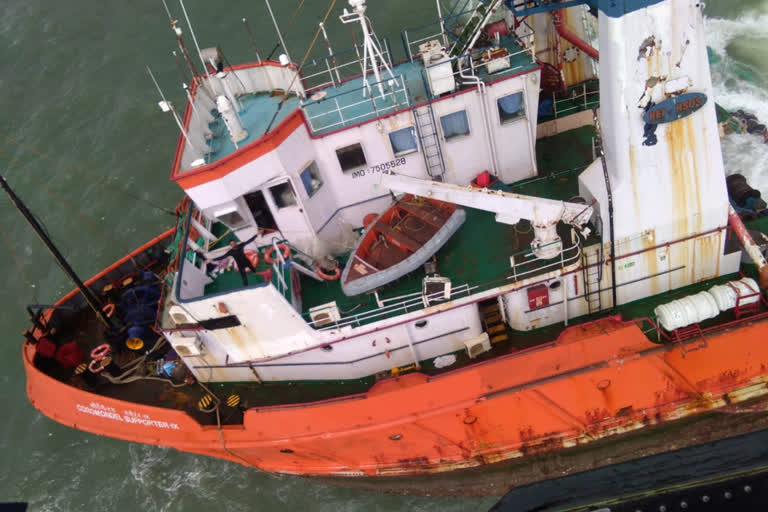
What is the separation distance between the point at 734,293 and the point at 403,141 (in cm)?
498

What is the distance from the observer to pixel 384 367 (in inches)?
377

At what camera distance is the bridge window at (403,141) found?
30.8ft

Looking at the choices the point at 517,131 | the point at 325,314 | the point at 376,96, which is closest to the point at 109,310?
the point at 325,314

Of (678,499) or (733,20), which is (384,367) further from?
(733,20)

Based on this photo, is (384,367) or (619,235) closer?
(619,235)

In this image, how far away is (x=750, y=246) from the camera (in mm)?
8469

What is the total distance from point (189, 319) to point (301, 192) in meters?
2.38

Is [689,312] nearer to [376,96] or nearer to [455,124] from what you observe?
[455,124]

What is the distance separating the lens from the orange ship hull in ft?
28.0

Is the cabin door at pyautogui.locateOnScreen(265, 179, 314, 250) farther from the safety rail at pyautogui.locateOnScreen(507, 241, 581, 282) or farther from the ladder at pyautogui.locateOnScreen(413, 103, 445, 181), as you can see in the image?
the safety rail at pyautogui.locateOnScreen(507, 241, 581, 282)

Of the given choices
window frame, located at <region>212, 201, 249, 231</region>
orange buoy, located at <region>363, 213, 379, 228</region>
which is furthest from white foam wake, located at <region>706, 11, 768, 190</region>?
window frame, located at <region>212, 201, 249, 231</region>

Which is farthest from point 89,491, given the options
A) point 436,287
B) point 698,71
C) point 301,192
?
point 698,71

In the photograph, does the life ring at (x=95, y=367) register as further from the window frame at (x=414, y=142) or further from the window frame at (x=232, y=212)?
the window frame at (x=414, y=142)

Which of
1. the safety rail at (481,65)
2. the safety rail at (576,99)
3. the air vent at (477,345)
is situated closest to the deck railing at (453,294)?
the air vent at (477,345)
